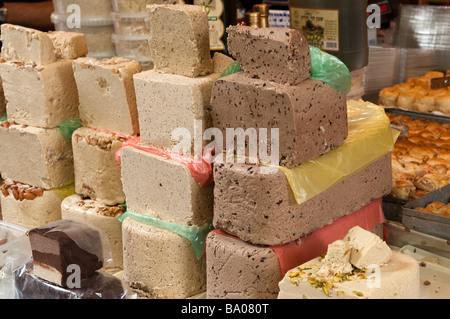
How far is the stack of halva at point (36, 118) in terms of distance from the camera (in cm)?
256

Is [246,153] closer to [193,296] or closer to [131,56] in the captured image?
[193,296]

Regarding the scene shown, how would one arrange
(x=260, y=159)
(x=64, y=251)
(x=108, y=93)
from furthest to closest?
(x=108, y=93)
(x=260, y=159)
(x=64, y=251)

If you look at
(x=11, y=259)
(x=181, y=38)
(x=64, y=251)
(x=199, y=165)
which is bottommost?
(x=11, y=259)

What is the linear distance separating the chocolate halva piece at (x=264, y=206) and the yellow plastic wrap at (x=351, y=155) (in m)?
0.04

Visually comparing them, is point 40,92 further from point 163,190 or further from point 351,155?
point 351,155

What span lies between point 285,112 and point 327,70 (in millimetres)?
229

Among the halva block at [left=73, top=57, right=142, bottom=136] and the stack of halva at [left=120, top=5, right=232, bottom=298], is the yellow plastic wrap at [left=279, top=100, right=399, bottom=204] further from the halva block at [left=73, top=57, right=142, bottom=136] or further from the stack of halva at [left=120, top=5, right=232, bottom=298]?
the halva block at [left=73, top=57, right=142, bottom=136]

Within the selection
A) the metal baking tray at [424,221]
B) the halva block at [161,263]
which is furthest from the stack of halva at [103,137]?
the metal baking tray at [424,221]

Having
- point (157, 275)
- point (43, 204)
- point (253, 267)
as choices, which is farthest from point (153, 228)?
point (43, 204)

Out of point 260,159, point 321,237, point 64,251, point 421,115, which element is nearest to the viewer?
point 64,251

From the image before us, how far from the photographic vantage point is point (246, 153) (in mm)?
1996

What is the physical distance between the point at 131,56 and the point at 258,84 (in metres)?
1.25

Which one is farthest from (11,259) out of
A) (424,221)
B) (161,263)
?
(424,221)

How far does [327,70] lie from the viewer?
6.53 feet
